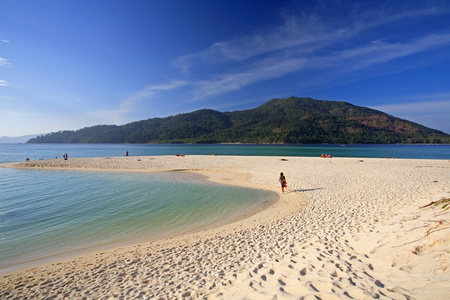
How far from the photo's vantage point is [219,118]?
641 feet

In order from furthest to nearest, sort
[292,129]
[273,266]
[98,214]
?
[292,129]
[98,214]
[273,266]

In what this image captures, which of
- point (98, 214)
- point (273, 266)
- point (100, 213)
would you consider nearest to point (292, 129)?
point (100, 213)

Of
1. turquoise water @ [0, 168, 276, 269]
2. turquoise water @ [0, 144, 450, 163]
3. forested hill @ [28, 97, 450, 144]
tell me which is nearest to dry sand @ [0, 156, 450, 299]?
turquoise water @ [0, 168, 276, 269]

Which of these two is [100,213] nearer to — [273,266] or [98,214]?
[98,214]

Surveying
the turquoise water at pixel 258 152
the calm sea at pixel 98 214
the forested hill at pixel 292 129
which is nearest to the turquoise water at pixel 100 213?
the calm sea at pixel 98 214

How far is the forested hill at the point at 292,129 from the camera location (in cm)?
13088

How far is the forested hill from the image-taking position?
429 feet

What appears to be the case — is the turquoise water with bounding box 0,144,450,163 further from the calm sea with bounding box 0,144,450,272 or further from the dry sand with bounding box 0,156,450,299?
the dry sand with bounding box 0,156,450,299

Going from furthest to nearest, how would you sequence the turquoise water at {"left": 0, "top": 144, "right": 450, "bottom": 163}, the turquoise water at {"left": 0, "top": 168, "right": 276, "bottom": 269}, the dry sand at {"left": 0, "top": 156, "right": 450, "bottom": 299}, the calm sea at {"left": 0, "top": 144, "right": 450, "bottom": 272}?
1. the turquoise water at {"left": 0, "top": 144, "right": 450, "bottom": 163}
2. the turquoise water at {"left": 0, "top": 168, "right": 276, "bottom": 269}
3. the calm sea at {"left": 0, "top": 144, "right": 450, "bottom": 272}
4. the dry sand at {"left": 0, "top": 156, "right": 450, "bottom": 299}

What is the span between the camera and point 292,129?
454 ft

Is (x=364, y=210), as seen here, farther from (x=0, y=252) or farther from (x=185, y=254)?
(x=0, y=252)

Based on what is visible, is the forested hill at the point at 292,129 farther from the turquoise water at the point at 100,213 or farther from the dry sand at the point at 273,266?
the dry sand at the point at 273,266

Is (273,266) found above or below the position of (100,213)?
above

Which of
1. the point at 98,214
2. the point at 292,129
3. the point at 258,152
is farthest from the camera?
the point at 292,129
